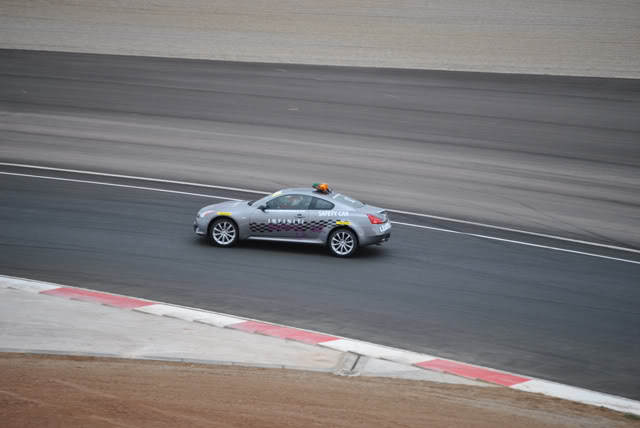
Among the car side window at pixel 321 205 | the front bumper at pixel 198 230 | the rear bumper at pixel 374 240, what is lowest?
the front bumper at pixel 198 230

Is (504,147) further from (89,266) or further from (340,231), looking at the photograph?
(89,266)

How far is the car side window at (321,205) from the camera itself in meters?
16.0

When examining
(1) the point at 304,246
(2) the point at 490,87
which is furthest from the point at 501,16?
(1) the point at 304,246

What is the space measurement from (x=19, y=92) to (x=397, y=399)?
27148 millimetres

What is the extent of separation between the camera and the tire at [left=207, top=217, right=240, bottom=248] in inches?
640

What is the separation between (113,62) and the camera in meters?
36.3

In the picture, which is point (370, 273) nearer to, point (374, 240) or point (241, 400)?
point (374, 240)

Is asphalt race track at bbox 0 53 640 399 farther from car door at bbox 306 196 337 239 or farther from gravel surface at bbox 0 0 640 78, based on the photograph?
gravel surface at bbox 0 0 640 78

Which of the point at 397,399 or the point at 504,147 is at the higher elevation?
the point at 504,147

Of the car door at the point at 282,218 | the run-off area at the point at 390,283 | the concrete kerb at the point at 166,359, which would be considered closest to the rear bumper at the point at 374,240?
the run-off area at the point at 390,283

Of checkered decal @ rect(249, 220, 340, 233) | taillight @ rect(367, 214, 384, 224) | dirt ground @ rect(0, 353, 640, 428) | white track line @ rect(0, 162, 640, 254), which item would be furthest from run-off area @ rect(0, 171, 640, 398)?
dirt ground @ rect(0, 353, 640, 428)

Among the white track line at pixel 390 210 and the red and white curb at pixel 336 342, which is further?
the white track line at pixel 390 210

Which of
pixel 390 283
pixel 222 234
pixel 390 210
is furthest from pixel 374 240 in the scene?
pixel 390 210

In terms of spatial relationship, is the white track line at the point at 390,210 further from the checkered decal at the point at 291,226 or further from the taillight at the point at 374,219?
the checkered decal at the point at 291,226
